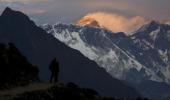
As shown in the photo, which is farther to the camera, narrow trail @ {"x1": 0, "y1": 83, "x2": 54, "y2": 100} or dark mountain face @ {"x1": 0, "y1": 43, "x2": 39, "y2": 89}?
dark mountain face @ {"x1": 0, "y1": 43, "x2": 39, "y2": 89}

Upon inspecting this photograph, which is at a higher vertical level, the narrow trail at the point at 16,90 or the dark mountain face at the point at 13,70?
the dark mountain face at the point at 13,70

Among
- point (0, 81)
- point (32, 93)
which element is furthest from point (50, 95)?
point (0, 81)

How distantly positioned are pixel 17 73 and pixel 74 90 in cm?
940

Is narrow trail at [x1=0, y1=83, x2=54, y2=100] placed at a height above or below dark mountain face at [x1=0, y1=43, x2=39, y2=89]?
below

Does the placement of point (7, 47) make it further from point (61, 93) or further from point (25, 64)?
point (61, 93)

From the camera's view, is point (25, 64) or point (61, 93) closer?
point (61, 93)

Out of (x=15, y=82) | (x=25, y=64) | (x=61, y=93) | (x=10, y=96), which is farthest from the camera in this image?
(x=25, y=64)

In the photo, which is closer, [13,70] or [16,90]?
[16,90]

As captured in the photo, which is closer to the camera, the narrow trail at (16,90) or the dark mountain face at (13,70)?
the narrow trail at (16,90)

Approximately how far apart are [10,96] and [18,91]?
4.95 meters

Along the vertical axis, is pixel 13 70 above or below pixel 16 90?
above

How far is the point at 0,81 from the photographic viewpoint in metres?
→ 68.8

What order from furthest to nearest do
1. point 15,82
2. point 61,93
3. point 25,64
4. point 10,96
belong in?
point 25,64 → point 15,82 → point 61,93 → point 10,96

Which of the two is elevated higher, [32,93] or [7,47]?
[7,47]
